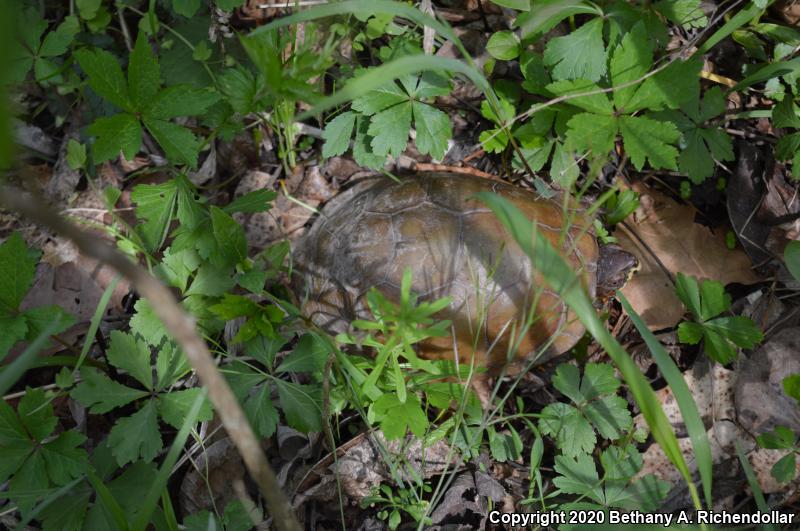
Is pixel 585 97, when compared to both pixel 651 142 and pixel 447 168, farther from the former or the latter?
pixel 447 168

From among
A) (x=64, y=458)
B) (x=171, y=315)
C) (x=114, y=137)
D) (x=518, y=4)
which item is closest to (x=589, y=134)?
(x=518, y=4)

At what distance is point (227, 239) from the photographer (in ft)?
7.23

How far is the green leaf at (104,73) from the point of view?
196 cm

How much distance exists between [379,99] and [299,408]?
131cm

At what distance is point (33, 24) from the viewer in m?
2.53

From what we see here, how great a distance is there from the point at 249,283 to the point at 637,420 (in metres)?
1.78

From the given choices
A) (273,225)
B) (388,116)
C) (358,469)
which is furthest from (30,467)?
(388,116)

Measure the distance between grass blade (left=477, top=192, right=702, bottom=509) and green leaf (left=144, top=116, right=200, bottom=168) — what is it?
47.6 inches

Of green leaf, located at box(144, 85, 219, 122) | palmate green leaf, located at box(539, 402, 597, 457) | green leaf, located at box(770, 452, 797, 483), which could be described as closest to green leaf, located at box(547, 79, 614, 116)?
palmate green leaf, located at box(539, 402, 597, 457)

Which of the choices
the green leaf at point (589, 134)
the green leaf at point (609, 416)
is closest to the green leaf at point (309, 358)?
the green leaf at point (609, 416)

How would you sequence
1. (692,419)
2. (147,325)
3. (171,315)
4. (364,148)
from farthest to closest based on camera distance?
(364,148) < (147,325) < (692,419) < (171,315)

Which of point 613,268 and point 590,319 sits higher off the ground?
point 590,319

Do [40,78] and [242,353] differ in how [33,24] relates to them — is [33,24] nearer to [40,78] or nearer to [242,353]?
[40,78]

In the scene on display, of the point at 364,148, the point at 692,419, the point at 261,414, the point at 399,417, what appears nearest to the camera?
the point at 692,419
